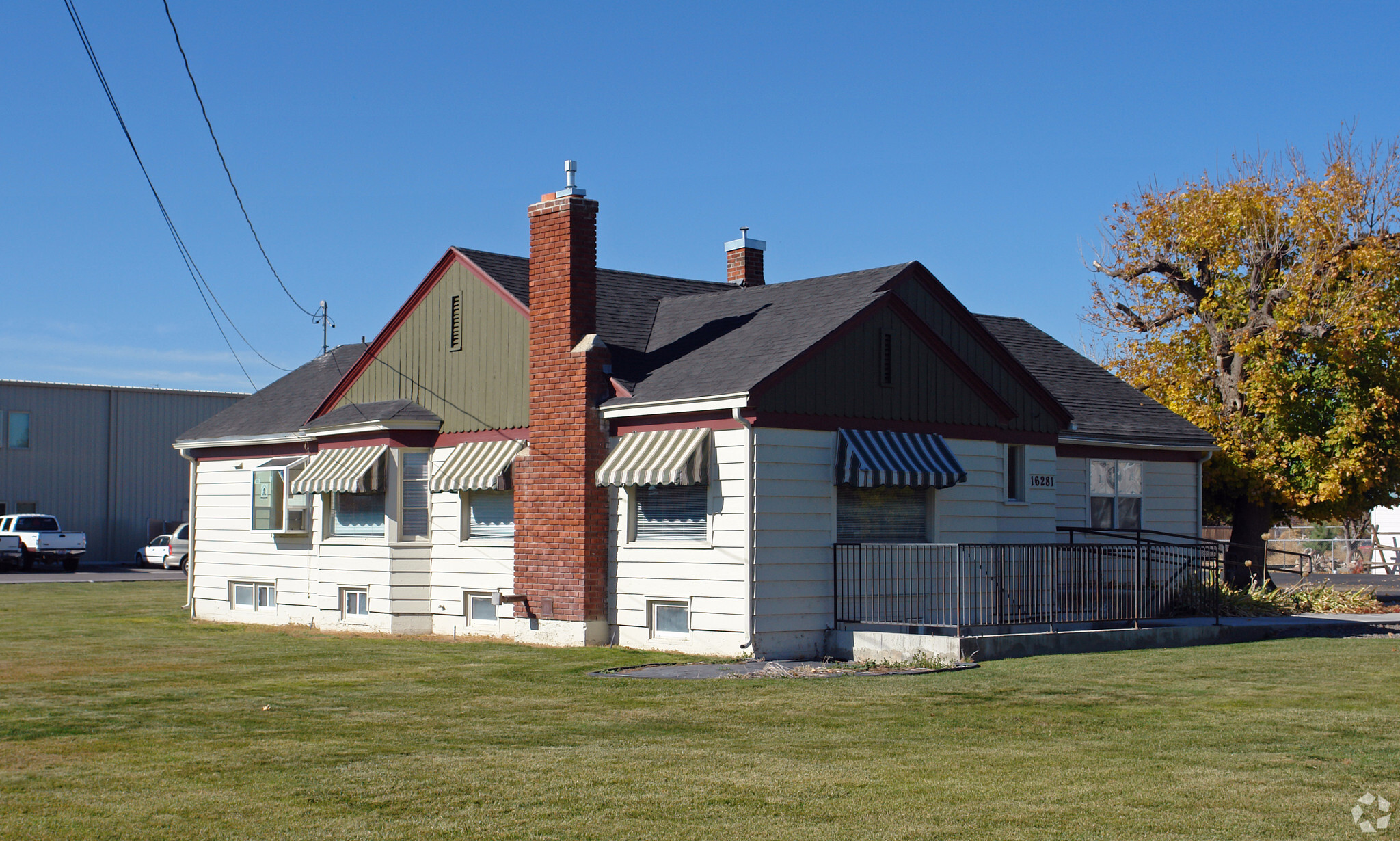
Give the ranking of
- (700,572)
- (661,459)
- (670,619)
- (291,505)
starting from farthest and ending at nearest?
(291,505), (670,619), (700,572), (661,459)

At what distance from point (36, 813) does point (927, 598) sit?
11818 millimetres

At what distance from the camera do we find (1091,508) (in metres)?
23.1

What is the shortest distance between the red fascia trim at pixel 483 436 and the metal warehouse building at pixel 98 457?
124 feet

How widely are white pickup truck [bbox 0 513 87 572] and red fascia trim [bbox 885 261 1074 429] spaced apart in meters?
38.0

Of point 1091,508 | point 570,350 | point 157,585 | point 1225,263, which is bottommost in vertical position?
point 157,585

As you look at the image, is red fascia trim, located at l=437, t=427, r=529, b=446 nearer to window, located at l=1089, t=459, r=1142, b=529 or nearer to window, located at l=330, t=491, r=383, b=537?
window, located at l=330, t=491, r=383, b=537

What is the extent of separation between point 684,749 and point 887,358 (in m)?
9.33

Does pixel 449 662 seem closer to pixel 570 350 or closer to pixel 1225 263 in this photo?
pixel 570 350

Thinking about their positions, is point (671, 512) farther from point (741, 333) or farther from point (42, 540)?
point (42, 540)

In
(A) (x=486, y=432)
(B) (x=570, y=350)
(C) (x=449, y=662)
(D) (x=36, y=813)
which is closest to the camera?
(D) (x=36, y=813)

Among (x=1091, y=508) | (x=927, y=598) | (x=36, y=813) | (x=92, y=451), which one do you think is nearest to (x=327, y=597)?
(x=927, y=598)

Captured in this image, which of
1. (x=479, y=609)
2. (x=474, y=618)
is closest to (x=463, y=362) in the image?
(x=479, y=609)

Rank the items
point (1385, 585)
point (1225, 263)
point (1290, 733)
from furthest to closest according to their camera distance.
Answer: point (1385, 585), point (1225, 263), point (1290, 733)

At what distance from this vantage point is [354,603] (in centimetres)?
2197
